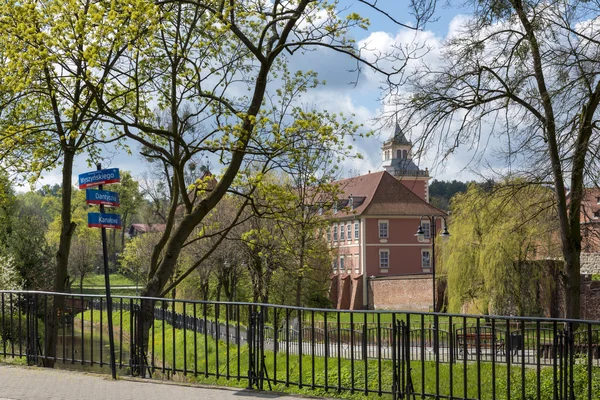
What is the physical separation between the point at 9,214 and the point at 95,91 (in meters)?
30.6

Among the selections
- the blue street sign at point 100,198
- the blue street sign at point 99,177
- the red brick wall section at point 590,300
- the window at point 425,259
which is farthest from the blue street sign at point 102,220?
the window at point 425,259

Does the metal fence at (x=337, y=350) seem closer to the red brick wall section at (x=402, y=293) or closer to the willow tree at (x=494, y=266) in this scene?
the willow tree at (x=494, y=266)

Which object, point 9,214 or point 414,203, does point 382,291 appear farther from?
point 9,214

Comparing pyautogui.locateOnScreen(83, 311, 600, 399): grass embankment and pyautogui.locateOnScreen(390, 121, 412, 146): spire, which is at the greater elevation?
pyautogui.locateOnScreen(390, 121, 412, 146): spire

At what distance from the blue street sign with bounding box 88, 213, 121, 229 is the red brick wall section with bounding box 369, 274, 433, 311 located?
45.2 metres

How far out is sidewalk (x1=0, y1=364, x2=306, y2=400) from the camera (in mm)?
9016

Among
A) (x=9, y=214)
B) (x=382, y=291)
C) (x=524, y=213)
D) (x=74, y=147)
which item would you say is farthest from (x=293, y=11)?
Result: (x=382, y=291)

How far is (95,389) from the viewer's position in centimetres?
955

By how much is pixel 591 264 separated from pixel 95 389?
130 ft

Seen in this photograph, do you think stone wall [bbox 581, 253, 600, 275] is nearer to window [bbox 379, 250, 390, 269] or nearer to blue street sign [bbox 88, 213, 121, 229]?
window [bbox 379, 250, 390, 269]

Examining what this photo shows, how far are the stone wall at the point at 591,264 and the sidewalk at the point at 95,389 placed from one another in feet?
126

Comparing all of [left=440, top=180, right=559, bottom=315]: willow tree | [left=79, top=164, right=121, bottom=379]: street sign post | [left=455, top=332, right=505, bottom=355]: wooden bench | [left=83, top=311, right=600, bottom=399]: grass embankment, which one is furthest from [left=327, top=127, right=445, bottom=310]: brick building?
[left=79, top=164, right=121, bottom=379]: street sign post

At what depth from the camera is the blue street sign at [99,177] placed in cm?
1042

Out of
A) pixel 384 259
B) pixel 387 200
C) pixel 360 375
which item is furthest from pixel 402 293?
pixel 360 375
